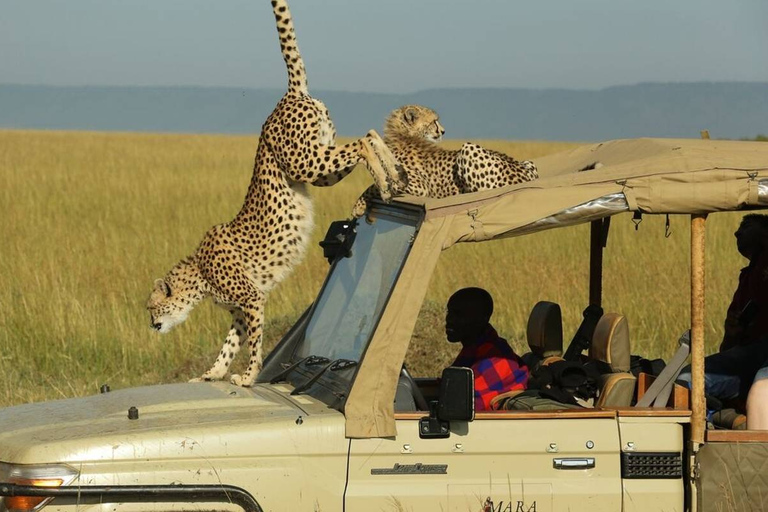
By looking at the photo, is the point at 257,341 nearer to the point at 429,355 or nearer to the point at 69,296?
the point at 429,355

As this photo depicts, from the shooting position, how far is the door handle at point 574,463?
3650 mm

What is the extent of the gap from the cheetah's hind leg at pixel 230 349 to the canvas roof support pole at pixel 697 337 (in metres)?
2.80

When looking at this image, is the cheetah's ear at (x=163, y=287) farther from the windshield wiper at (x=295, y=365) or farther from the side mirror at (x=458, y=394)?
the side mirror at (x=458, y=394)

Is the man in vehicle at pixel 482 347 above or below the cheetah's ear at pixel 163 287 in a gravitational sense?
below

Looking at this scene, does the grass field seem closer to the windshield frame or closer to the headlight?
the windshield frame

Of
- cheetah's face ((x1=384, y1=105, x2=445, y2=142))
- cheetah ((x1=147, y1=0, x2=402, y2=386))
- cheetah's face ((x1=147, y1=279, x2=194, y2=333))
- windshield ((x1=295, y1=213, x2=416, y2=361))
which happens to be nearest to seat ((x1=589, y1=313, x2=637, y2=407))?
windshield ((x1=295, y1=213, x2=416, y2=361))

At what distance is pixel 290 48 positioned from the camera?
252 inches

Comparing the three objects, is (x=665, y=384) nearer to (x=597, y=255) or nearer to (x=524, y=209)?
(x=524, y=209)

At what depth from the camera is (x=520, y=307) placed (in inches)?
394

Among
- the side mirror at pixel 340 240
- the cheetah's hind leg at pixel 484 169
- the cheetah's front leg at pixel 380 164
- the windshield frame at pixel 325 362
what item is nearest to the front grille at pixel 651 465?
the windshield frame at pixel 325 362

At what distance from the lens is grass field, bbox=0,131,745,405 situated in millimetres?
8781

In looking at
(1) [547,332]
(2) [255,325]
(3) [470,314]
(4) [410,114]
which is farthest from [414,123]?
(3) [470,314]

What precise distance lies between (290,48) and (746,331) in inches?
112

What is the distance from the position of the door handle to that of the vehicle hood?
66cm
